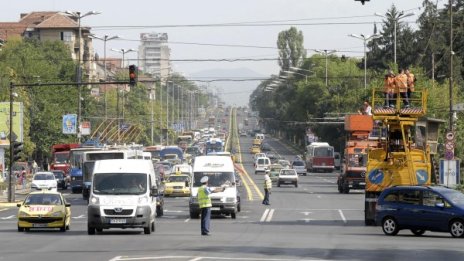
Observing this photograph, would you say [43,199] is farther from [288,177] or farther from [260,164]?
[260,164]

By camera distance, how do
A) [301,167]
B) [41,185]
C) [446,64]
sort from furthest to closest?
[446,64] → [301,167] → [41,185]

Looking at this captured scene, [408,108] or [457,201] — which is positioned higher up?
[408,108]

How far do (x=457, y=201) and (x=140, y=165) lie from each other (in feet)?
32.8

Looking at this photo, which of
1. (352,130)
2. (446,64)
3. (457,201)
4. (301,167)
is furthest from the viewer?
(446,64)

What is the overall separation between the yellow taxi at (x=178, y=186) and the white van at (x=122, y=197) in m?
36.2

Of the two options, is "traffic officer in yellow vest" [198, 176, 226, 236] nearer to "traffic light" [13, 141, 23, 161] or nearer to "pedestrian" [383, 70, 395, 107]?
"pedestrian" [383, 70, 395, 107]

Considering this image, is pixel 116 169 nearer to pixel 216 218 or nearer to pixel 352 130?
pixel 216 218

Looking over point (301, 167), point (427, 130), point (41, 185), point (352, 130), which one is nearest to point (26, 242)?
point (427, 130)

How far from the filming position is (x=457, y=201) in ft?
121

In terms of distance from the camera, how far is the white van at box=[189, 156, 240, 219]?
159 feet

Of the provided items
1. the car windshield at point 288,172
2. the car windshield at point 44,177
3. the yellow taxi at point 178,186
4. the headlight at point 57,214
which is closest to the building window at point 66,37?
the car windshield at point 288,172

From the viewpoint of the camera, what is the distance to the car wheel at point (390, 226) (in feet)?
125

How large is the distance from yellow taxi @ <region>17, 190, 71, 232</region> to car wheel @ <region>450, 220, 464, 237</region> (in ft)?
41.5

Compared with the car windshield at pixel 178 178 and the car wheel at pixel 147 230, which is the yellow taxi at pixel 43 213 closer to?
the car wheel at pixel 147 230
